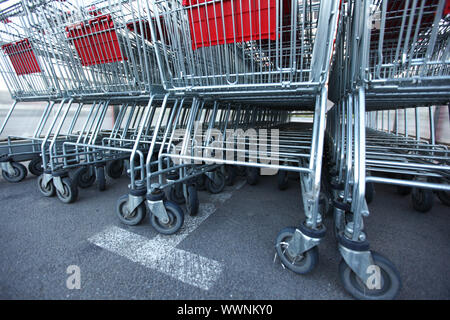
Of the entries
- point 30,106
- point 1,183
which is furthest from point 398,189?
point 30,106

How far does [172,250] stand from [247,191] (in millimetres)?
1277

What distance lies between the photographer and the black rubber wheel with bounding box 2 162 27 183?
2.62m

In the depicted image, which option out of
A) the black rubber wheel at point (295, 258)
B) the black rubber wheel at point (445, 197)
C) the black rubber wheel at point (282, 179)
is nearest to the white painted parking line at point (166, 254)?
the black rubber wheel at point (295, 258)

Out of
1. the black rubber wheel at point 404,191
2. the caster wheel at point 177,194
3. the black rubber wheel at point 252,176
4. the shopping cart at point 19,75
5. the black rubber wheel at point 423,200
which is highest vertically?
the shopping cart at point 19,75

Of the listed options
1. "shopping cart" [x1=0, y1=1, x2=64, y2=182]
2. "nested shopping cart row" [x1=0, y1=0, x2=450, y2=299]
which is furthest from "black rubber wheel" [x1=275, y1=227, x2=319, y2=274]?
"shopping cart" [x1=0, y1=1, x2=64, y2=182]

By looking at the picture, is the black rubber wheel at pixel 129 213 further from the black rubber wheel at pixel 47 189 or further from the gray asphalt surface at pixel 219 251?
the black rubber wheel at pixel 47 189

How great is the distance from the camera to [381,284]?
95 cm

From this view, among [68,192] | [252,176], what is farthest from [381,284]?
[68,192]

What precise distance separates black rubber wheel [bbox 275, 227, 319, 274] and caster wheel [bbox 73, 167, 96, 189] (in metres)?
2.25

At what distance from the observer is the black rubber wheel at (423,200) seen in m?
1.88

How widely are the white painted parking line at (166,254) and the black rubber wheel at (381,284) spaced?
653 mm
